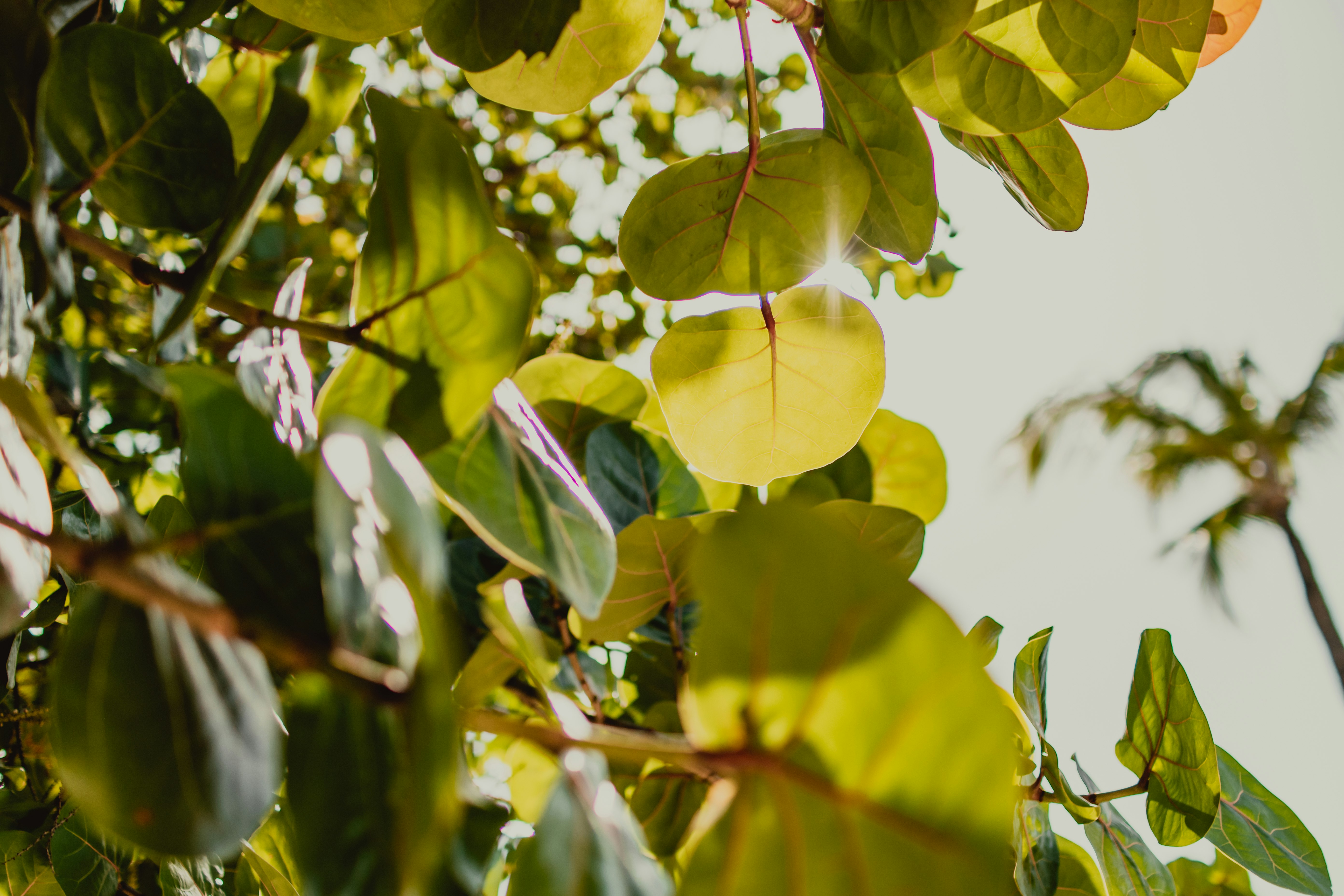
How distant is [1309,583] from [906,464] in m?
9.36

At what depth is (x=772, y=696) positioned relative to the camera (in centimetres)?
19

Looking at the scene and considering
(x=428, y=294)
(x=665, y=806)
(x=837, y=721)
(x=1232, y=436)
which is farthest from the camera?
(x=1232, y=436)

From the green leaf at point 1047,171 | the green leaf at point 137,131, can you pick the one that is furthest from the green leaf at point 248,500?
the green leaf at point 1047,171

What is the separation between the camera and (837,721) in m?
0.19

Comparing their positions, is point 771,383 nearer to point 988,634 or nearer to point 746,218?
point 746,218

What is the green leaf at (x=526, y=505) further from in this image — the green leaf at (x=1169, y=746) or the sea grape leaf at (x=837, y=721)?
the green leaf at (x=1169, y=746)

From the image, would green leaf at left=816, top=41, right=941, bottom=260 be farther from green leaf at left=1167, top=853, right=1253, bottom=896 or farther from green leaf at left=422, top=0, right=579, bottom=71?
green leaf at left=1167, top=853, right=1253, bottom=896

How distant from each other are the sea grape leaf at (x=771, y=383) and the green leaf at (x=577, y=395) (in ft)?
0.22

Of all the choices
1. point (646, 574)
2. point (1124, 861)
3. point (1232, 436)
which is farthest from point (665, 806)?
point (1232, 436)

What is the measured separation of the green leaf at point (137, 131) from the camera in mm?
354

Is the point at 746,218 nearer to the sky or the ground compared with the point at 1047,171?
nearer to the ground

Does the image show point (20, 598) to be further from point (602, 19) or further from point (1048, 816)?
point (1048, 816)

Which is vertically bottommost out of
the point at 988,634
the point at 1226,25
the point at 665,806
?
the point at 665,806

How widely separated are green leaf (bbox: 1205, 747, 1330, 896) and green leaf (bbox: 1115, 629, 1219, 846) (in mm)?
20
